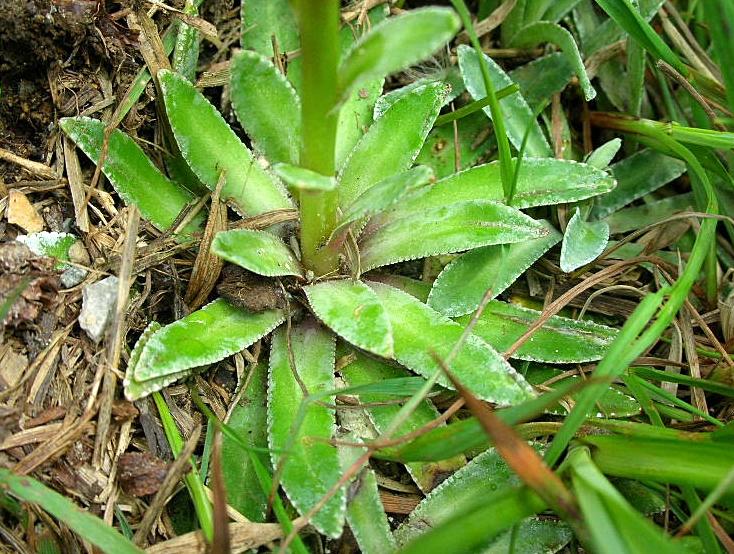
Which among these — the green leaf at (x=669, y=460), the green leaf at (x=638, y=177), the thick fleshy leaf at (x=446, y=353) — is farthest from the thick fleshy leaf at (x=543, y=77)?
the green leaf at (x=669, y=460)

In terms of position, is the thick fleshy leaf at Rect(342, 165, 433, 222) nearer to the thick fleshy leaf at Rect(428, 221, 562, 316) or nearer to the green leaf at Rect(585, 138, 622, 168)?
the thick fleshy leaf at Rect(428, 221, 562, 316)

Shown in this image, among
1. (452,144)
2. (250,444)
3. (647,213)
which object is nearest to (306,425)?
(250,444)

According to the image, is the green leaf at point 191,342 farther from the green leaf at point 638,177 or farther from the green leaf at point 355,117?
the green leaf at point 638,177

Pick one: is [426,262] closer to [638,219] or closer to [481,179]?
[481,179]

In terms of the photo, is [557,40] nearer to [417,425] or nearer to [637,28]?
[637,28]

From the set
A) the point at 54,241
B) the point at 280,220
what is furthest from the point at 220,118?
the point at 54,241
